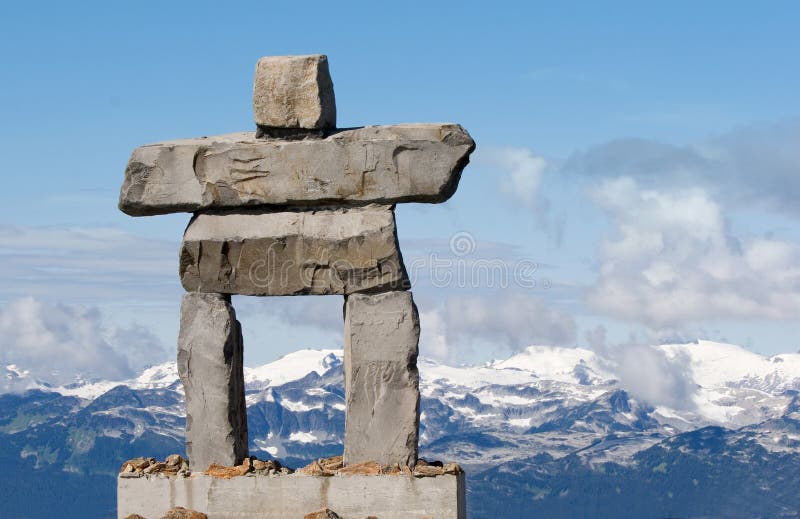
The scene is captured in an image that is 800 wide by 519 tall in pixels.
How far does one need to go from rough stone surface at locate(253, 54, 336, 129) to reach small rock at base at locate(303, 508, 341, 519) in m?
5.82

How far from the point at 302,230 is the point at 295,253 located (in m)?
0.37

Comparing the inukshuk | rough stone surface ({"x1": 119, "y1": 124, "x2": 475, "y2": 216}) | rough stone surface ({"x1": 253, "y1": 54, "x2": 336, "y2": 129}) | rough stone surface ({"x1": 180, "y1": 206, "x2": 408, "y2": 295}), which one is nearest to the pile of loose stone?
the inukshuk

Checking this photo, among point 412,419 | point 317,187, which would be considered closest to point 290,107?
point 317,187

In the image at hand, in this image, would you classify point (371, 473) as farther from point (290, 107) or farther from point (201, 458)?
point (290, 107)

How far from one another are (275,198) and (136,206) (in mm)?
2287

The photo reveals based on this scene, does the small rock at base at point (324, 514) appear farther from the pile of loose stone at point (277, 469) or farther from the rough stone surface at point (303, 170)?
the rough stone surface at point (303, 170)

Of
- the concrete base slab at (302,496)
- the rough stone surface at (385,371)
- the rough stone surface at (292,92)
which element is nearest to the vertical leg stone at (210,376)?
the concrete base slab at (302,496)

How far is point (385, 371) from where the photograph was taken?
21203mm

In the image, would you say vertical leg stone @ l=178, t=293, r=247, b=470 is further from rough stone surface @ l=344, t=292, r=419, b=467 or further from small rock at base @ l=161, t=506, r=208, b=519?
rough stone surface @ l=344, t=292, r=419, b=467

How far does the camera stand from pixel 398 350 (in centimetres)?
2117

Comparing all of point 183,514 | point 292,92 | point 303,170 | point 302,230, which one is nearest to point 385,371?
point 302,230

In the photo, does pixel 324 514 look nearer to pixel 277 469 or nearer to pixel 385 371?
pixel 277 469

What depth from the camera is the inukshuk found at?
21188mm

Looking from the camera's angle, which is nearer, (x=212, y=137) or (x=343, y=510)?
(x=343, y=510)
